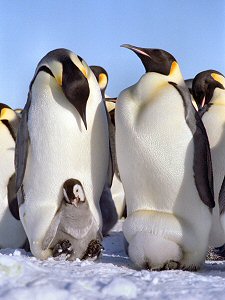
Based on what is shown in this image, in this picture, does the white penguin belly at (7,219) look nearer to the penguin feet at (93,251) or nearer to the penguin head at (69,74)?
the penguin head at (69,74)

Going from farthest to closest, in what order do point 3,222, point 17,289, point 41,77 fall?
point 3,222 < point 41,77 < point 17,289

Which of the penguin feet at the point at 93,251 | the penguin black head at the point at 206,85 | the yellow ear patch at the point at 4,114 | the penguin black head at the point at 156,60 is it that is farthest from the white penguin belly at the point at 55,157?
the penguin black head at the point at 206,85

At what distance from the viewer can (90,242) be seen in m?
4.32

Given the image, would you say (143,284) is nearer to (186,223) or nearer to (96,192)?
(186,223)

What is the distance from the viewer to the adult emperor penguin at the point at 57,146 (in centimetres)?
439

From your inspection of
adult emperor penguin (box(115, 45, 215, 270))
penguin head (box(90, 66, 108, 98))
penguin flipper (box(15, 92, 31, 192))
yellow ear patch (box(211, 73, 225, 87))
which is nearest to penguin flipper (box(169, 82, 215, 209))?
adult emperor penguin (box(115, 45, 215, 270))

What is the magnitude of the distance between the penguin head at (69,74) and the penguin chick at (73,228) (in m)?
0.50

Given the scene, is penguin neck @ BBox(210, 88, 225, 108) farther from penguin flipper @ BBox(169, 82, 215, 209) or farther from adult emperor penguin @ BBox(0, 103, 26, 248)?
adult emperor penguin @ BBox(0, 103, 26, 248)

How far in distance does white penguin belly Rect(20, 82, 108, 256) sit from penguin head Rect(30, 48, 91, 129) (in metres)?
0.12

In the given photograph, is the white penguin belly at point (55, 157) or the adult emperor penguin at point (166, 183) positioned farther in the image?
the white penguin belly at point (55, 157)

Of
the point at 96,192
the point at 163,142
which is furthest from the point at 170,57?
the point at 96,192

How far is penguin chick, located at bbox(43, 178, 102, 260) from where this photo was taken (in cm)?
427

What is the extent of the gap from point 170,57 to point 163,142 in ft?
2.86

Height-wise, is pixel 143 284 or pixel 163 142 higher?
pixel 163 142
